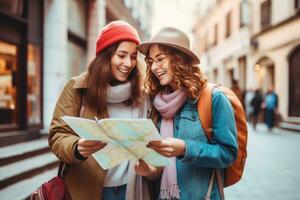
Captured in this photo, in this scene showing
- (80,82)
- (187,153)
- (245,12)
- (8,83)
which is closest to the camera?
(187,153)

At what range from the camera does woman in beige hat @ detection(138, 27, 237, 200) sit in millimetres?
1967

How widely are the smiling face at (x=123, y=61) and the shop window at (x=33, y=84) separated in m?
6.64

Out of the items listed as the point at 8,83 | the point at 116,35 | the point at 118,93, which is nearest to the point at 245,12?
the point at 8,83

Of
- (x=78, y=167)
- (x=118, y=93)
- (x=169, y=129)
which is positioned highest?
(x=118, y=93)

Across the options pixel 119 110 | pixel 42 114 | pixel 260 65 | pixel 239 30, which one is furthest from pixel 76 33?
pixel 239 30

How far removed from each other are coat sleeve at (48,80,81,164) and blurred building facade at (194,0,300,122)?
50.9 ft

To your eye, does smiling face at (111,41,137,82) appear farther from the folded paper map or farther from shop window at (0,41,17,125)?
shop window at (0,41,17,125)

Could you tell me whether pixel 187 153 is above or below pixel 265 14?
below

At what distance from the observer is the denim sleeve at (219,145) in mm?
1955

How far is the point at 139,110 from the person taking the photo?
239 cm

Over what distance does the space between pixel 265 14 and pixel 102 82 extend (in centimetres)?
1960

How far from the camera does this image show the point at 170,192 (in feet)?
6.89

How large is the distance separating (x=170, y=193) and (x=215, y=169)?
0.28 meters

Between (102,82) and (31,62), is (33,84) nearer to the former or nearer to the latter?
(31,62)
